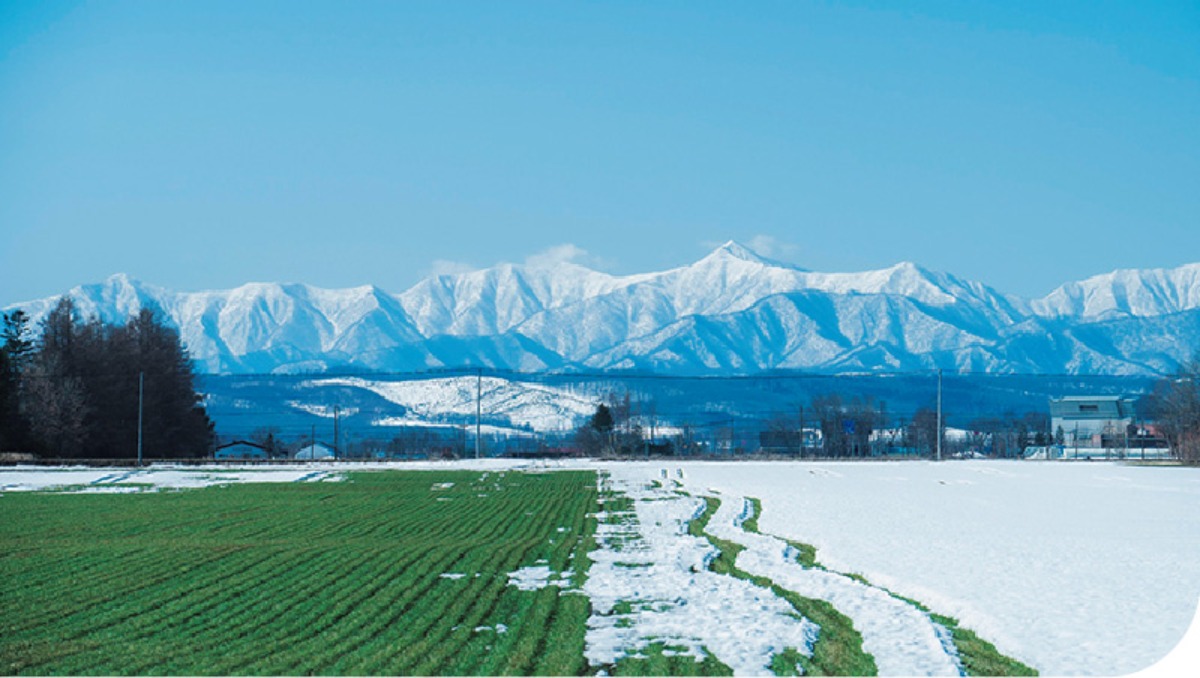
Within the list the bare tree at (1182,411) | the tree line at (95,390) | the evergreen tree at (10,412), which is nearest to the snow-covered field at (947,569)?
the bare tree at (1182,411)

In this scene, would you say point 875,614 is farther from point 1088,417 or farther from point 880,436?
point 1088,417

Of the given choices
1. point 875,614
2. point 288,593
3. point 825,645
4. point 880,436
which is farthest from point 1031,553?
point 880,436

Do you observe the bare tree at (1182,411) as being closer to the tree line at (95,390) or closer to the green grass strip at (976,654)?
the tree line at (95,390)

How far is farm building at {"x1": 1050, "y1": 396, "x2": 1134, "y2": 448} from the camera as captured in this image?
9412 centimetres

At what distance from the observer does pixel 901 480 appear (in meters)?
39.4

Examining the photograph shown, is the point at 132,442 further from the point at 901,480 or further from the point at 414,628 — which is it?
the point at 414,628

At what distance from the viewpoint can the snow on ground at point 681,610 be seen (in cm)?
1015

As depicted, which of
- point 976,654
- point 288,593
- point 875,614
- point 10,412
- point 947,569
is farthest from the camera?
point 10,412

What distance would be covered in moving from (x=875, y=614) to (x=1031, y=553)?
579 cm

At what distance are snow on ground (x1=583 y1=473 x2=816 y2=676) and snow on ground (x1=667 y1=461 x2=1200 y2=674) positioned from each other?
5.69 ft

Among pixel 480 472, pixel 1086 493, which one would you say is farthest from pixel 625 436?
pixel 1086 493

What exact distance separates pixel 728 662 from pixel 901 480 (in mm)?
31120

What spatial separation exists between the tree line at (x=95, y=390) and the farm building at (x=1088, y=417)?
6548 centimetres

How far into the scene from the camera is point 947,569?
1461cm
